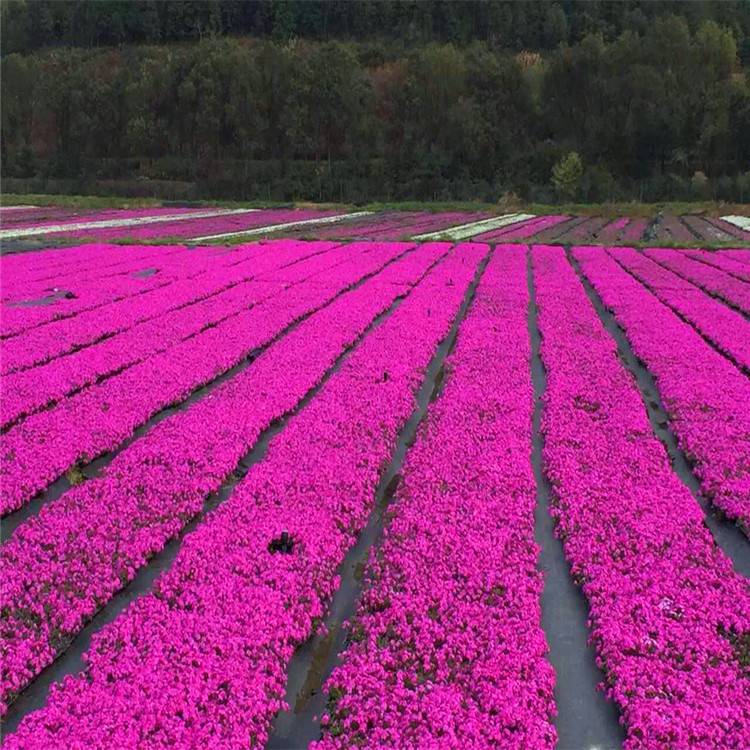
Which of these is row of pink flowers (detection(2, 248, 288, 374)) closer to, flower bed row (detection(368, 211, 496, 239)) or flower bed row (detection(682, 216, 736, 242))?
flower bed row (detection(368, 211, 496, 239))

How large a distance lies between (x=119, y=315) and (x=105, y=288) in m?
4.25

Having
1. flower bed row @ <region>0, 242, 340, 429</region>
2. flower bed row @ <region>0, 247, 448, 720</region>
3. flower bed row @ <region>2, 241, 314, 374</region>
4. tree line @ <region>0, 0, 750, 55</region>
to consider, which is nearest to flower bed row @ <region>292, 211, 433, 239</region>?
flower bed row @ <region>2, 241, 314, 374</region>

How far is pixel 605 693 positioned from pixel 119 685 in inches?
143

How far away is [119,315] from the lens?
1691cm

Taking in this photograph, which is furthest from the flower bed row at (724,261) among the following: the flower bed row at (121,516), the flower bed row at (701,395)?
the flower bed row at (121,516)

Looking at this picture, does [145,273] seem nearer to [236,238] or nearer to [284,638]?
[236,238]

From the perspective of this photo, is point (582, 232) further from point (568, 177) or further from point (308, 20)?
point (308, 20)

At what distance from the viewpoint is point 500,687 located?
204 inches

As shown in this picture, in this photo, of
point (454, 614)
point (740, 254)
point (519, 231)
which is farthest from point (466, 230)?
point (454, 614)

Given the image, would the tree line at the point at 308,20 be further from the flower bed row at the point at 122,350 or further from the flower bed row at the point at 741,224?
the flower bed row at the point at 122,350

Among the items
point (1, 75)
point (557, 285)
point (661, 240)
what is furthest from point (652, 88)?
point (1, 75)

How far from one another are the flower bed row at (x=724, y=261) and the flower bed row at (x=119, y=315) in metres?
16.4

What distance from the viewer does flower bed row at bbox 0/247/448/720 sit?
5.99 meters

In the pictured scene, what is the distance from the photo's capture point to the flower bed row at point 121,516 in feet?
19.7
